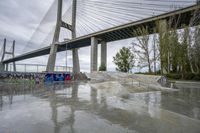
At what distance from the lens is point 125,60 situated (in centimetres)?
3609

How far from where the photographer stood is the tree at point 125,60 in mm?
35906

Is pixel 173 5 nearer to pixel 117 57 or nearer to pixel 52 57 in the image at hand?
pixel 117 57

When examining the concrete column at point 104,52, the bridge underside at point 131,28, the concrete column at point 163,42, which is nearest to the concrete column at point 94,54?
the bridge underside at point 131,28

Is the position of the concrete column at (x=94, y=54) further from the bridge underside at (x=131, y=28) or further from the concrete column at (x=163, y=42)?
the concrete column at (x=163, y=42)

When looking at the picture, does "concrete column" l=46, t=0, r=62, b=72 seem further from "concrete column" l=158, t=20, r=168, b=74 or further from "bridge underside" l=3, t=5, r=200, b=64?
"concrete column" l=158, t=20, r=168, b=74

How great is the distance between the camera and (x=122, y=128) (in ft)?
12.9

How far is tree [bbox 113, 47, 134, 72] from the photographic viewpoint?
3591 cm

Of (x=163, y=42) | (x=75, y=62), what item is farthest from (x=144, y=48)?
(x=75, y=62)

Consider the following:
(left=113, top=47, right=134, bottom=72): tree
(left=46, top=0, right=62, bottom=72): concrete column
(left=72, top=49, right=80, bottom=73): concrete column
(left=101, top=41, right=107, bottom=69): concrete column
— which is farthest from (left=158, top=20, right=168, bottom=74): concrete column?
(left=46, top=0, right=62, bottom=72): concrete column

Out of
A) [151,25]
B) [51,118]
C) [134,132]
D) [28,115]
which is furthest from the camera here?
[151,25]

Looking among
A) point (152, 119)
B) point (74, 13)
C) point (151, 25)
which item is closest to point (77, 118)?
point (152, 119)

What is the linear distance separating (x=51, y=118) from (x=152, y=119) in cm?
294

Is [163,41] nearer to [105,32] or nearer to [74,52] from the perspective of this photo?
[105,32]

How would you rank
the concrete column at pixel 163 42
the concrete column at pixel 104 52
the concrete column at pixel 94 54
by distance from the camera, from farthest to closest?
the concrete column at pixel 104 52 < the concrete column at pixel 94 54 < the concrete column at pixel 163 42
